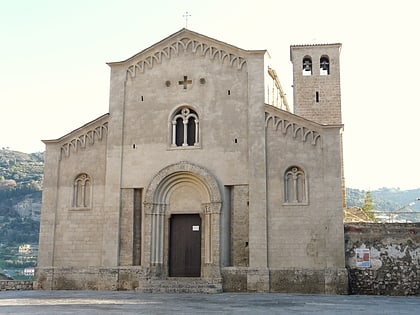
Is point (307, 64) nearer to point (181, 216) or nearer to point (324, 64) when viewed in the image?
point (324, 64)

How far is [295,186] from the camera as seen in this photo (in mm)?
22688

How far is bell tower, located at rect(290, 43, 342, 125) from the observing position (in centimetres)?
3052

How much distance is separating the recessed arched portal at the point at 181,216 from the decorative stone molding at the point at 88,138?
138 inches

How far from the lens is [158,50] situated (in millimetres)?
25422

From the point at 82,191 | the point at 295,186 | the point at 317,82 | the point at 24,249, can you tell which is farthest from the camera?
the point at 24,249

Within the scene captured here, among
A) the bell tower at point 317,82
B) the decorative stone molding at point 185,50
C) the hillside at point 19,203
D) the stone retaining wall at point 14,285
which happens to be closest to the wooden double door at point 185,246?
the stone retaining wall at point 14,285

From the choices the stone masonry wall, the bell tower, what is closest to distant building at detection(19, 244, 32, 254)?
the bell tower

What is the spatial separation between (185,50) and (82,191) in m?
8.00

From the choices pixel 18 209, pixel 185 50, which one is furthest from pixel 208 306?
pixel 18 209

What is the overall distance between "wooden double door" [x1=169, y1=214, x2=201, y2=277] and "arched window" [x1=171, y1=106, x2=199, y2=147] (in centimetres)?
331

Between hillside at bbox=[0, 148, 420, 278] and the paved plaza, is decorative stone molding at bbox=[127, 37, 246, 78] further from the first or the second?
hillside at bbox=[0, 148, 420, 278]

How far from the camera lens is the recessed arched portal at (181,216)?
76.1ft

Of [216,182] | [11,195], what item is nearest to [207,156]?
[216,182]

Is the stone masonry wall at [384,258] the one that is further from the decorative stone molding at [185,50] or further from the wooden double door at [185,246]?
the decorative stone molding at [185,50]
